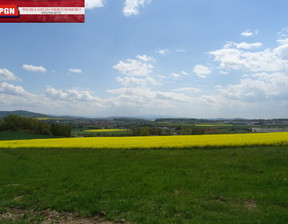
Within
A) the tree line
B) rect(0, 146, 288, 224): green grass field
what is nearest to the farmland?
rect(0, 146, 288, 224): green grass field

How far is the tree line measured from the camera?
67375 mm

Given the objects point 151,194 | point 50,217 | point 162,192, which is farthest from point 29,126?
point 162,192

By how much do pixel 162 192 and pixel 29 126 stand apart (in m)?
74.9

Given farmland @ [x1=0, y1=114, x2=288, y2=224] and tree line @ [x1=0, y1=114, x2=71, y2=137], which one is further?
tree line @ [x1=0, y1=114, x2=71, y2=137]

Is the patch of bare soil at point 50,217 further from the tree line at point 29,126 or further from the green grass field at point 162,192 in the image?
the tree line at point 29,126

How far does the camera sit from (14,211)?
6.95 meters

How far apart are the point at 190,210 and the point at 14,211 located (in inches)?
242

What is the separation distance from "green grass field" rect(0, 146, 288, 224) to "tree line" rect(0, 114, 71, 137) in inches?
2485

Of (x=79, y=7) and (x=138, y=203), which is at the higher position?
(x=79, y=7)

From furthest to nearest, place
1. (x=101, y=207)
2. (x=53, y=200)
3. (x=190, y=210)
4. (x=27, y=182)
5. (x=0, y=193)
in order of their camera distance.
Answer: (x=27, y=182), (x=0, y=193), (x=53, y=200), (x=101, y=207), (x=190, y=210)

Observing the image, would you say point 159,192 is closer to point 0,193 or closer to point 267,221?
point 267,221

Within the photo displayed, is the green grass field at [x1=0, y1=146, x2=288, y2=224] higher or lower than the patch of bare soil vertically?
higher

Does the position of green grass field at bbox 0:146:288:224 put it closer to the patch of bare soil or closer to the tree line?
the patch of bare soil

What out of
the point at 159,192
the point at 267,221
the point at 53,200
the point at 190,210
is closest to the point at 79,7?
the point at 53,200
